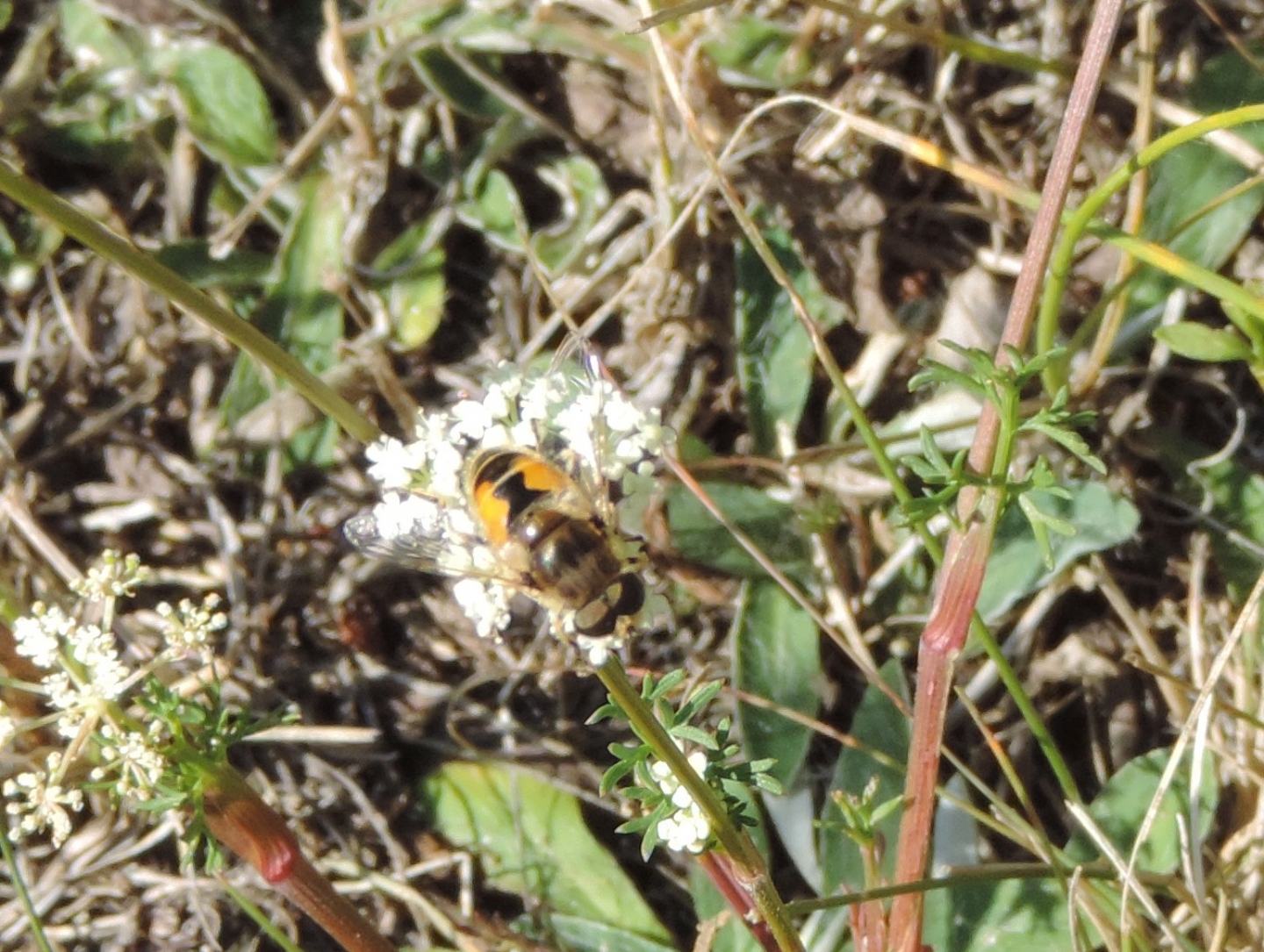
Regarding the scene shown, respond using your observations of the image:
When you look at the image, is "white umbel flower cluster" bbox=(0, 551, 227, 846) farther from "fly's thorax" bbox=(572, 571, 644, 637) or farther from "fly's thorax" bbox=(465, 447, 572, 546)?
"fly's thorax" bbox=(572, 571, 644, 637)

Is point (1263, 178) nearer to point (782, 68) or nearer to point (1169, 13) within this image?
point (1169, 13)

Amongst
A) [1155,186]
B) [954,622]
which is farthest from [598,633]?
[1155,186]

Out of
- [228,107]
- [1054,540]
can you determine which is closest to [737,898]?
[1054,540]

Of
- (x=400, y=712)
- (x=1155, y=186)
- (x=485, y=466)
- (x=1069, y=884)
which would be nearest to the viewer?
(x=485, y=466)

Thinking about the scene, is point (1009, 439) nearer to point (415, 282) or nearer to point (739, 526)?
point (739, 526)

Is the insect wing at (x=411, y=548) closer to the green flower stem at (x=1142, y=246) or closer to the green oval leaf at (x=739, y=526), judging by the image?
the green oval leaf at (x=739, y=526)

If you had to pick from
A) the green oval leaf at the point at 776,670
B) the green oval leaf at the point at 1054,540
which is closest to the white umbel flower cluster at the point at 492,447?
the green oval leaf at the point at 776,670
